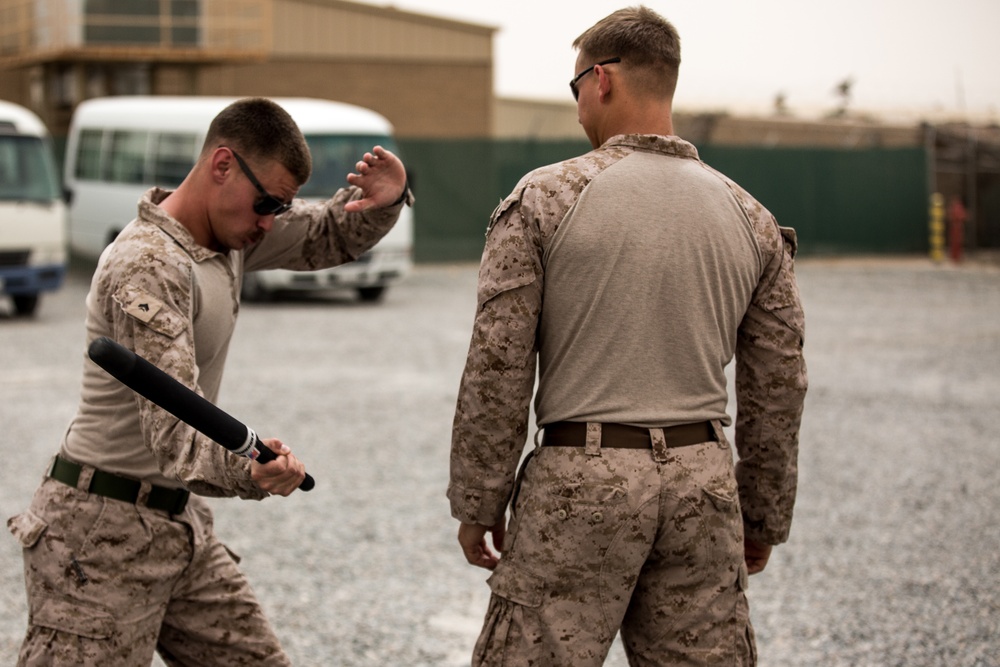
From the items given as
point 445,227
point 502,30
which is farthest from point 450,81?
point 445,227

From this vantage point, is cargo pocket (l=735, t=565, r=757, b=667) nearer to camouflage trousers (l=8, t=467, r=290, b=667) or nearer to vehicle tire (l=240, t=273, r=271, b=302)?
camouflage trousers (l=8, t=467, r=290, b=667)

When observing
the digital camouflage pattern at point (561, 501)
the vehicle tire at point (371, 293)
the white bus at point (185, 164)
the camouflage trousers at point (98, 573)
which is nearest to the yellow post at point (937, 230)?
the white bus at point (185, 164)

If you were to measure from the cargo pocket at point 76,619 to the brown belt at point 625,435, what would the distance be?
1053 millimetres

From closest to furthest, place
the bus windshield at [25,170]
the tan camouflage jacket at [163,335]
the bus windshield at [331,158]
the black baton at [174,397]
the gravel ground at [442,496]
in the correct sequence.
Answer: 1. the black baton at [174,397]
2. the tan camouflage jacket at [163,335]
3. the gravel ground at [442,496]
4. the bus windshield at [25,170]
5. the bus windshield at [331,158]

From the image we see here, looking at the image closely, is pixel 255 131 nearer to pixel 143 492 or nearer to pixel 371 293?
pixel 143 492

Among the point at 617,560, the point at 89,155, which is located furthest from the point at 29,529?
the point at 89,155

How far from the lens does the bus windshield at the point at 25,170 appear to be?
15.1 meters

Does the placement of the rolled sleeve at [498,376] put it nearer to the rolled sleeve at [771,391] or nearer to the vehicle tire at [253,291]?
the rolled sleeve at [771,391]

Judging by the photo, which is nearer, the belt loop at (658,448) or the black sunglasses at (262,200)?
the belt loop at (658,448)

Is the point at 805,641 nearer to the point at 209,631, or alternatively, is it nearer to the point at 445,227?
the point at 209,631

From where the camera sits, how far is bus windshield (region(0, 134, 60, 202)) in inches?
596

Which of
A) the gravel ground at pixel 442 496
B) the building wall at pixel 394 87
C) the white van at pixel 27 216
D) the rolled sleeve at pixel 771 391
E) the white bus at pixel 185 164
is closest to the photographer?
the rolled sleeve at pixel 771 391

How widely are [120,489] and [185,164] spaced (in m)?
15.0

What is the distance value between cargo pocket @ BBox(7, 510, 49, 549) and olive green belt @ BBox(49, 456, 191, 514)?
0.10 m
